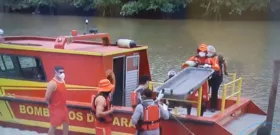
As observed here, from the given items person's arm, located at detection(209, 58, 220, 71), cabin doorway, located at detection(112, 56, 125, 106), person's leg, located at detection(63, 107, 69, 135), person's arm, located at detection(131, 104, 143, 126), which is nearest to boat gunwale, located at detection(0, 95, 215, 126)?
person's leg, located at detection(63, 107, 69, 135)

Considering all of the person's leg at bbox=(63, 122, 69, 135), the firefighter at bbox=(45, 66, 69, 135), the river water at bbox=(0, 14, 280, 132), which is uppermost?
the firefighter at bbox=(45, 66, 69, 135)

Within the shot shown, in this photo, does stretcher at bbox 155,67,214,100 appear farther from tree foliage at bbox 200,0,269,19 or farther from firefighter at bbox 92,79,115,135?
tree foliage at bbox 200,0,269,19

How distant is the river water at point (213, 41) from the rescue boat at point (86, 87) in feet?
10.3

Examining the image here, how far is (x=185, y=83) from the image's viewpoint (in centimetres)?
737

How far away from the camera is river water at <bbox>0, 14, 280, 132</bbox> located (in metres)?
15.8

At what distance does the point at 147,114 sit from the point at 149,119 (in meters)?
0.08

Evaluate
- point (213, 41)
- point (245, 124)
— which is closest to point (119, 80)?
point (245, 124)

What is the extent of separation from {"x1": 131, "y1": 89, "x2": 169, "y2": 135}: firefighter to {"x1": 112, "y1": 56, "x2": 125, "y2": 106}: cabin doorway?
89.9 inches

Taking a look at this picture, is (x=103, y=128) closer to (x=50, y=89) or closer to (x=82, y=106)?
(x=50, y=89)

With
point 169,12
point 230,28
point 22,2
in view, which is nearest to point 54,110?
point 230,28

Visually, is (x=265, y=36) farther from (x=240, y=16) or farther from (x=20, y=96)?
(x=20, y=96)

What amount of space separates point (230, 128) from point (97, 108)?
2.45 m

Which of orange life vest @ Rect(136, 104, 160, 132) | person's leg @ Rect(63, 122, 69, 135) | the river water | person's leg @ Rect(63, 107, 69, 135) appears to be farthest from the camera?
the river water

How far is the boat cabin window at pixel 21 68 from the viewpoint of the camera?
8523mm
